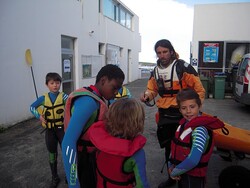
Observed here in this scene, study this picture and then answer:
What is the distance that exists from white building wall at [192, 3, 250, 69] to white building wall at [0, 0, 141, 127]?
6.07m

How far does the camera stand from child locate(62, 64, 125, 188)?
1.71 meters

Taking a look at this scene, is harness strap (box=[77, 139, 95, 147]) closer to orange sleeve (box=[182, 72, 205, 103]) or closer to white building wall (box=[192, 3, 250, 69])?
orange sleeve (box=[182, 72, 205, 103])

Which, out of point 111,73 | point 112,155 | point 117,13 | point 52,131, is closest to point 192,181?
point 112,155

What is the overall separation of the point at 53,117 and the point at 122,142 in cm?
218

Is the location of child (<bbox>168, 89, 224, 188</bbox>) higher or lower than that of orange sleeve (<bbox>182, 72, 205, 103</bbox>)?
lower

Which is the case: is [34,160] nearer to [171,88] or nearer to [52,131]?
[52,131]

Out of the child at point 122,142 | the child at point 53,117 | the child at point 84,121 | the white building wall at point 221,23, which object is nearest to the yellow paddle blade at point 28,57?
the child at point 53,117

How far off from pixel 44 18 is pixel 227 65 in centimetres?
1004

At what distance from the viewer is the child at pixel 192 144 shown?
225cm

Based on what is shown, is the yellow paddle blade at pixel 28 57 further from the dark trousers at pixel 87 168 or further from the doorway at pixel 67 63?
the dark trousers at pixel 87 168

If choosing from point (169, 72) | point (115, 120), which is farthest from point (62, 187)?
point (115, 120)

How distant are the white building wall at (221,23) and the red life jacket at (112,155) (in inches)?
522

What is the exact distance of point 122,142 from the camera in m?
1.72

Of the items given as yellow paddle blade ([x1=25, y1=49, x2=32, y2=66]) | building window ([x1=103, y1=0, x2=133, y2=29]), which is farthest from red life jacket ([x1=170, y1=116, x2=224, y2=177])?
building window ([x1=103, y1=0, x2=133, y2=29])
